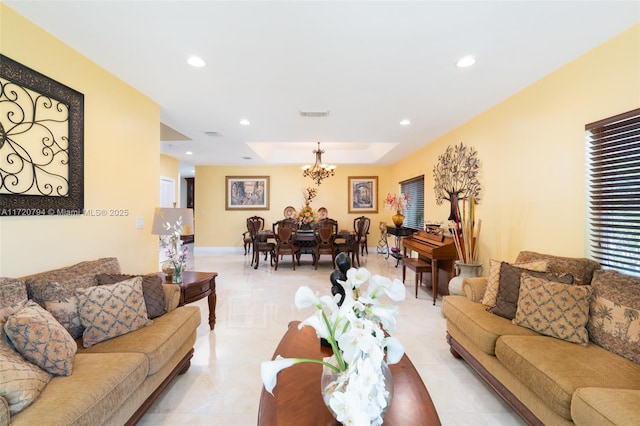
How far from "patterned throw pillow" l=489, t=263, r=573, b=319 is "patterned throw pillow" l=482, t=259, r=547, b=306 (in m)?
0.08

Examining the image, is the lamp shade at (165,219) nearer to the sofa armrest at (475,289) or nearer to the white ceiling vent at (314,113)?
the white ceiling vent at (314,113)

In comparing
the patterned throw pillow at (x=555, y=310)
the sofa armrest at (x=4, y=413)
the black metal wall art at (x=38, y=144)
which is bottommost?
the sofa armrest at (x=4, y=413)

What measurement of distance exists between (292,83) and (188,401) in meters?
2.87

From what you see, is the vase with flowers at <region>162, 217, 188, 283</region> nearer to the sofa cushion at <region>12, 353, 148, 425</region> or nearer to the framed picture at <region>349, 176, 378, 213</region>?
the sofa cushion at <region>12, 353, 148, 425</region>

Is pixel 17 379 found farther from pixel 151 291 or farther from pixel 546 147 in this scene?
pixel 546 147

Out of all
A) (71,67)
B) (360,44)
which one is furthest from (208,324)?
(360,44)

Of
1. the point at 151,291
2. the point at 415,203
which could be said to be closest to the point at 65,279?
the point at 151,291

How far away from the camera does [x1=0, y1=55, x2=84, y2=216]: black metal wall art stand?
170cm

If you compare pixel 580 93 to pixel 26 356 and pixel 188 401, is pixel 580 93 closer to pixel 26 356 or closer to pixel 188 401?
pixel 188 401

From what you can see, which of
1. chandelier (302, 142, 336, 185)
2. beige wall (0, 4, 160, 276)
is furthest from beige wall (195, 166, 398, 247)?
beige wall (0, 4, 160, 276)

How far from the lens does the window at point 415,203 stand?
5.73 meters

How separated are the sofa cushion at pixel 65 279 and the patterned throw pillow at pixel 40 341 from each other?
0.27 m

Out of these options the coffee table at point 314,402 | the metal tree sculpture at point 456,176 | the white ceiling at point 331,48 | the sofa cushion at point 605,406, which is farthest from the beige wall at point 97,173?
the metal tree sculpture at point 456,176

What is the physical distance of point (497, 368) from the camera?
6.07 ft
